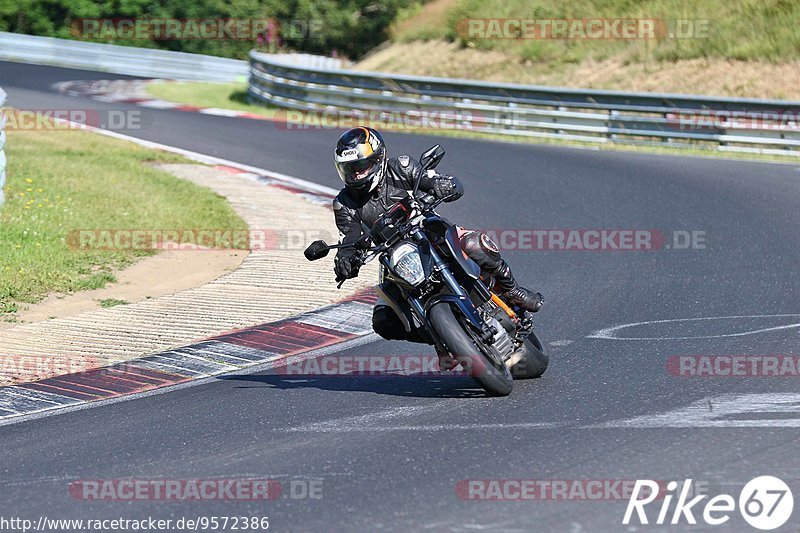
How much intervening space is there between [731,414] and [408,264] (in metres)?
2.13

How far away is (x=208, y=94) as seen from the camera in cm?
3244

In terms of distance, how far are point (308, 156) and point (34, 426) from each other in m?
13.3

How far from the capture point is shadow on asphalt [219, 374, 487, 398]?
786 cm

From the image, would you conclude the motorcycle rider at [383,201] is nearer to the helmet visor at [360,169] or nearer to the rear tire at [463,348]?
the helmet visor at [360,169]

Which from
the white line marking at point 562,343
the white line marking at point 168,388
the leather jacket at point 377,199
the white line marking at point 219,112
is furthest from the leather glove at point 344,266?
the white line marking at point 219,112

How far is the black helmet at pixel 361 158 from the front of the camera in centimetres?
743

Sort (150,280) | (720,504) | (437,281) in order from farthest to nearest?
1. (150,280)
2. (437,281)
3. (720,504)

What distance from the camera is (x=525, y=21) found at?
34.0 meters

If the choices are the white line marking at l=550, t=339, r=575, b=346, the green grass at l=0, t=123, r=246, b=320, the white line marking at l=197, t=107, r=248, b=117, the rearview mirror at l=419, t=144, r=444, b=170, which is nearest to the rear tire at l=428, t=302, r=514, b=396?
the rearview mirror at l=419, t=144, r=444, b=170

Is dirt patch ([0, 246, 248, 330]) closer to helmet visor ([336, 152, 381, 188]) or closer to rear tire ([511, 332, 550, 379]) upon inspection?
helmet visor ([336, 152, 381, 188])

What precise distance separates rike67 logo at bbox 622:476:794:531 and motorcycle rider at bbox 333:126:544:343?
2.52 metres

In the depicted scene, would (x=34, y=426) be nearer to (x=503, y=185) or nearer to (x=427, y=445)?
(x=427, y=445)

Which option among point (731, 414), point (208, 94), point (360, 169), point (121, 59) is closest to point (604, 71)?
point (208, 94)

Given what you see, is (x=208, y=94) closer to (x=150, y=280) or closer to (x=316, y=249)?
(x=150, y=280)
